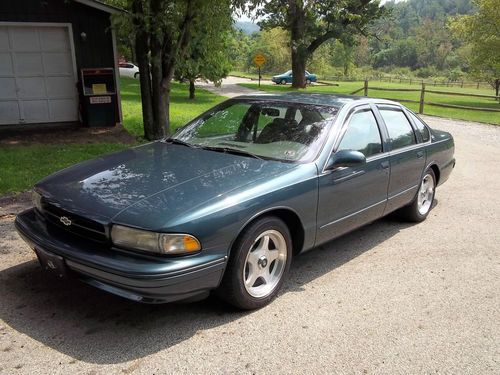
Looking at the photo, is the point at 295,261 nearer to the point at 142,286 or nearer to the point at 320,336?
the point at 320,336

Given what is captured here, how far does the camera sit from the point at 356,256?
15.8 feet

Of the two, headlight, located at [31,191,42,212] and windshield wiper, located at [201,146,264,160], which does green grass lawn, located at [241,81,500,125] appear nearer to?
windshield wiper, located at [201,146,264,160]

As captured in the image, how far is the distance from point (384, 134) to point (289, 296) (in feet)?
6.52

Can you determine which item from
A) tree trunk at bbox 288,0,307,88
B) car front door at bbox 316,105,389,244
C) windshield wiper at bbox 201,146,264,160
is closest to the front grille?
windshield wiper at bbox 201,146,264,160

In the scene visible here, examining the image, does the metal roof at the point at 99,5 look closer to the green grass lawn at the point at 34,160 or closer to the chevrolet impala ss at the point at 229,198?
the green grass lawn at the point at 34,160

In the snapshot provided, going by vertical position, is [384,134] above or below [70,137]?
above

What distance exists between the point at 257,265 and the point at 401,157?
2.24 m

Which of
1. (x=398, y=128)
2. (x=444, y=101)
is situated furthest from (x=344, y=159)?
(x=444, y=101)

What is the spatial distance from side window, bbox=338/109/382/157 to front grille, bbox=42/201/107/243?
7.01ft

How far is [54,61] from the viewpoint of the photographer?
Result: 38.1 feet

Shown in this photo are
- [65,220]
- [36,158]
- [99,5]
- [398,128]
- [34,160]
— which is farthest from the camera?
[99,5]

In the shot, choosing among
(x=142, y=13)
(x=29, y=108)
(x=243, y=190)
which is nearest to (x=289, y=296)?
(x=243, y=190)

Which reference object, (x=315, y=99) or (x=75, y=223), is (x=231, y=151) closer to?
(x=315, y=99)

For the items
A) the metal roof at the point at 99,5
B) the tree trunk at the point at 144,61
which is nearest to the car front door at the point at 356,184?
the tree trunk at the point at 144,61
